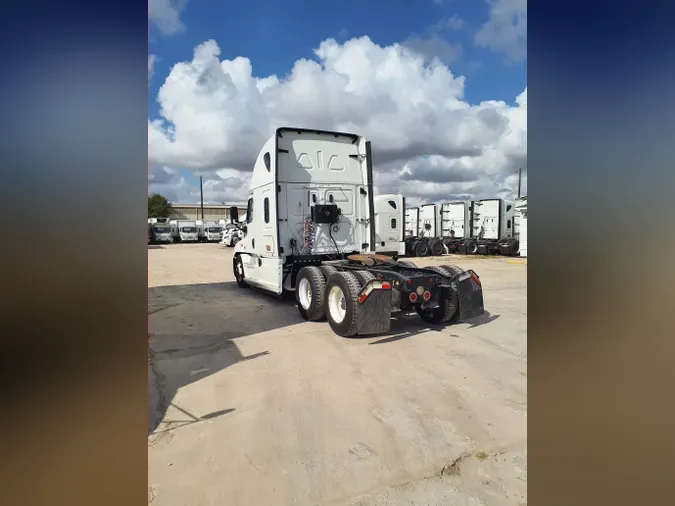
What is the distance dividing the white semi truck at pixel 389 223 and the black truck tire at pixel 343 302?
448 inches

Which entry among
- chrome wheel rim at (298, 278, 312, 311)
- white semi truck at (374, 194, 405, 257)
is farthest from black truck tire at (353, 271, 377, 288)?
white semi truck at (374, 194, 405, 257)

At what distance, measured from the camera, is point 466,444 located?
3.13 m

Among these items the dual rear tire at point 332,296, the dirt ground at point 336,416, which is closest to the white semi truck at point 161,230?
the dual rear tire at point 332,296

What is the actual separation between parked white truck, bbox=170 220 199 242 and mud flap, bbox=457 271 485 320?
36687mm

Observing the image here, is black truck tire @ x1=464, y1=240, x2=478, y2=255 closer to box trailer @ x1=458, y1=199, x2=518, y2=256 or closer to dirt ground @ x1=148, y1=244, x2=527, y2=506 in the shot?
box trailer @ x1=458, y1=199, x2=518, y2=256

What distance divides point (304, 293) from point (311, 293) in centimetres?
39

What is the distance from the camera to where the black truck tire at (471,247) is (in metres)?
24.5

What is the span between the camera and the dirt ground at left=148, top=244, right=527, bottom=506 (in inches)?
103

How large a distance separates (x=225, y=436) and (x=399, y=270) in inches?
169

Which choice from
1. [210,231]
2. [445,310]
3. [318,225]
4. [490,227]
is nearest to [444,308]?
[445,310]
